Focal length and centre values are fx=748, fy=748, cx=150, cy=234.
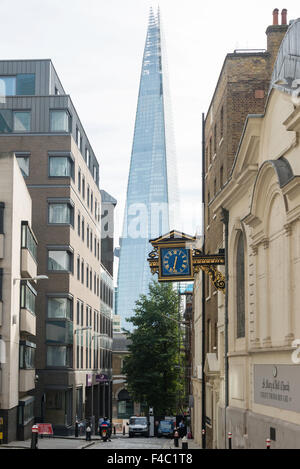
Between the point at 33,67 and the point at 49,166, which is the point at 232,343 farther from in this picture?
the point at 33,67

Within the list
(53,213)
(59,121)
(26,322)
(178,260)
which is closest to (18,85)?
(59,121)

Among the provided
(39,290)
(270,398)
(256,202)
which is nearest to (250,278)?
(256,202)

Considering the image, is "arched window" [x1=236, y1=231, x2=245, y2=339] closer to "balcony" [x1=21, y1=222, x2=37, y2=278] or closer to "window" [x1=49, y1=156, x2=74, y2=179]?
"balcony" [x1=21, y1=222, x2=37, y2=278]

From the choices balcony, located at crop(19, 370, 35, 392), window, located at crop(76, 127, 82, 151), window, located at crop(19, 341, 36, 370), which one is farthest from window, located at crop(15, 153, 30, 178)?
balcony, located at crop(19, 370, 35, 392)

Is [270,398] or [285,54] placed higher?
[285,54]

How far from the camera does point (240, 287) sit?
2522 cm

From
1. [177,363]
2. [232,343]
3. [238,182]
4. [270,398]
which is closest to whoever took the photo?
[270,398]

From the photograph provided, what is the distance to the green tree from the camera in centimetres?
6875

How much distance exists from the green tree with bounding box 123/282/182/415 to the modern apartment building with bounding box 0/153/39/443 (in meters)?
26.4

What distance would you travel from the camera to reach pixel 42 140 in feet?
184

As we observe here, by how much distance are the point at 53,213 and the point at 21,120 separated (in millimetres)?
7677

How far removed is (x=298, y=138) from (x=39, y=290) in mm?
38965

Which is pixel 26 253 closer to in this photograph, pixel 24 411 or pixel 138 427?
pixel 24 411

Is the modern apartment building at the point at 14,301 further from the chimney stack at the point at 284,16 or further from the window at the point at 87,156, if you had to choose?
the window at the point at 87,156
